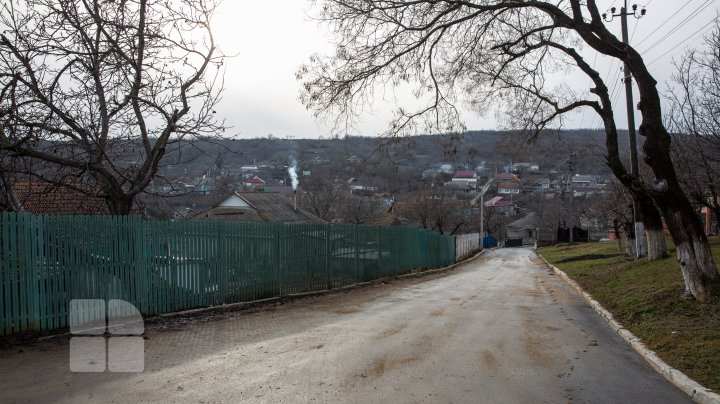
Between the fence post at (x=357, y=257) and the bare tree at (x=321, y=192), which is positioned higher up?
the bare tree at (x=321, y=192)

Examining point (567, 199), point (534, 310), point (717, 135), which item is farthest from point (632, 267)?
point (567, 199)

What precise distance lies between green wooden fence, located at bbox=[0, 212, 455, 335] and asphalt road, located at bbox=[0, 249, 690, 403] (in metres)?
0.58

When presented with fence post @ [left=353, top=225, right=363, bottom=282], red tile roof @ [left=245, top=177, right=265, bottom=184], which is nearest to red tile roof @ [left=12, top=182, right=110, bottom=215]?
fence post @ [left=353, top=225, right=363, bottom=282]

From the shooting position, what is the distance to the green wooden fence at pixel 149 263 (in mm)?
8359

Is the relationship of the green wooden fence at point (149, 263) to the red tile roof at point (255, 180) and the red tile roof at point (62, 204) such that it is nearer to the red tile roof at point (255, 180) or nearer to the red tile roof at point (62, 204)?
the red tile roof at point (62, 204)

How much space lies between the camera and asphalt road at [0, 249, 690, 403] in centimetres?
605

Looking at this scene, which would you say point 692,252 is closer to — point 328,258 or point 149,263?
point 328,258

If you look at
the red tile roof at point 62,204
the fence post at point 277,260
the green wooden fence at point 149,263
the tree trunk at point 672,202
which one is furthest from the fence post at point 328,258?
the tree trunk at point 672,202

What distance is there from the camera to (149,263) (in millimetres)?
10336

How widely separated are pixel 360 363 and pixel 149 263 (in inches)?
191

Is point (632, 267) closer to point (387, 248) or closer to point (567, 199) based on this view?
point (387, 248)

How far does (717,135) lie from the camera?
48.8 ft

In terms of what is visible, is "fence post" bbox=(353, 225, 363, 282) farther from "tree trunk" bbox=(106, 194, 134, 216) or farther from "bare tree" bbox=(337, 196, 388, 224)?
"bare tree" bbox=(337, 196, 388, 224)

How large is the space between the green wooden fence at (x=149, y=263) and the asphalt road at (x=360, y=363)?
58cm
